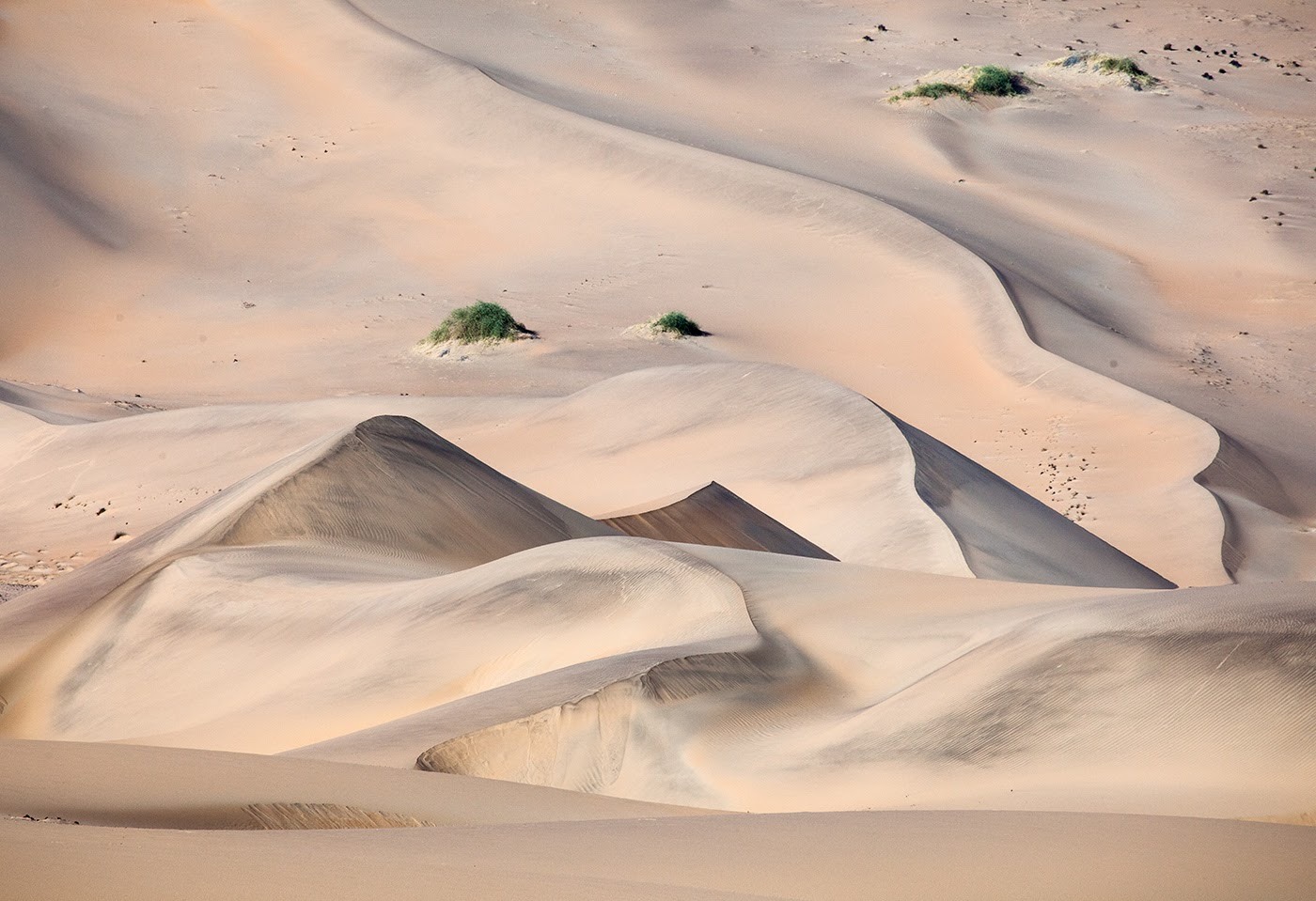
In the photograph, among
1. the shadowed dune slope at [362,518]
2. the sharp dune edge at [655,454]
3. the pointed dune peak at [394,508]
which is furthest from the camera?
the pointed dune peak at [394,508]

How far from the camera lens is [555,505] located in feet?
28.4

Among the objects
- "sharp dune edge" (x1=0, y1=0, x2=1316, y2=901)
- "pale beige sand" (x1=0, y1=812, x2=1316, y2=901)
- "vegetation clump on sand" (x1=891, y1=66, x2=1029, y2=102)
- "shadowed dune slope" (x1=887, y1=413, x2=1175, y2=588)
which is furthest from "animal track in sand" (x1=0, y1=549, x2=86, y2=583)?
"vegetation clump on sand" (x1=891, y1=66, x2=1029, y2=102)

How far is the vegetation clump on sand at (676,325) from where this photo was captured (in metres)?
17.0

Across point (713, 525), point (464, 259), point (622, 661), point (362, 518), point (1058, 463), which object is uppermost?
point (622, 661)

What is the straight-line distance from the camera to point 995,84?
2467 cm

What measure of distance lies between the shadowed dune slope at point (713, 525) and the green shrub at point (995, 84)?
1754 cm

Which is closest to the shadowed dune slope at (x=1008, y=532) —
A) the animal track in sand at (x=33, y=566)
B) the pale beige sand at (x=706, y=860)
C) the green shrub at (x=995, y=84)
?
the pale beige sand at (x=706, y=860)

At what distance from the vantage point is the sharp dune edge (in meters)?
3.34

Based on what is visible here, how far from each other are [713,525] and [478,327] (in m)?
8.71

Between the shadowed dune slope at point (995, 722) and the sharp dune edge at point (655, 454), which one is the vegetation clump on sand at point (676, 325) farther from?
the shadowed dune slope at point (995, 722)

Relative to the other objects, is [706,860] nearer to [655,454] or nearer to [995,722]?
[995,722]

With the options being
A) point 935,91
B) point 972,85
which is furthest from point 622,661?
point 972,85

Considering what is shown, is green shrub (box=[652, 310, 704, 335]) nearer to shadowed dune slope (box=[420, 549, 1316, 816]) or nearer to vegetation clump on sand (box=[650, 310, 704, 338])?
vegetation clump on sand (box=[650, 310, 704, 338])

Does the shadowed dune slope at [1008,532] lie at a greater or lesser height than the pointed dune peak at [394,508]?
lesser
